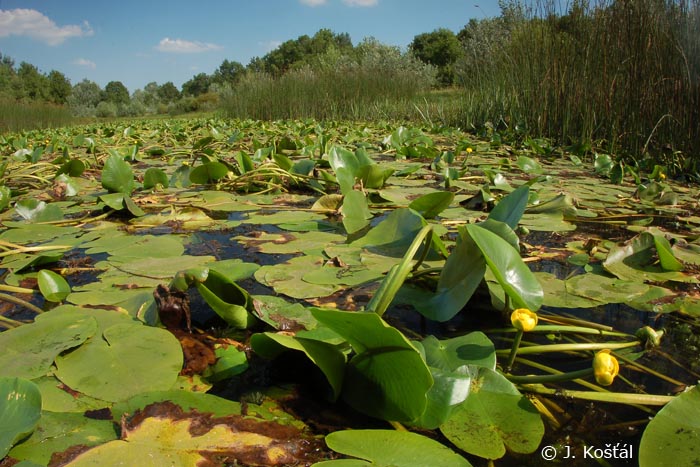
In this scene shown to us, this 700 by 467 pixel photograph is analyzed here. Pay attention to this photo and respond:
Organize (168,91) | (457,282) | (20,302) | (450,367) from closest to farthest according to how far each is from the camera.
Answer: (450,367) → (457,282) → (20,302) → (168,91)

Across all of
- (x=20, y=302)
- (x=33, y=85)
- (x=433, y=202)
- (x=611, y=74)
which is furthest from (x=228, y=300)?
(x=33, y=85)

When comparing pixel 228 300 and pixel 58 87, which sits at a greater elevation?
pixel 58 87

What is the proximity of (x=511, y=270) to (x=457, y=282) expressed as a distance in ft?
0.33

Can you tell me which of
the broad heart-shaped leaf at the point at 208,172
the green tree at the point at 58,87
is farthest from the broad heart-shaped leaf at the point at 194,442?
the green tree at the point at 58,87

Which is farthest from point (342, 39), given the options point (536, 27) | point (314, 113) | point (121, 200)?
point (121, 200)

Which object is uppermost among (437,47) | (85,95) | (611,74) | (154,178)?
(437,47)

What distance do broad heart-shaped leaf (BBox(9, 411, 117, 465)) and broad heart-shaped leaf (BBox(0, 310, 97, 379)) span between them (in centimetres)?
11

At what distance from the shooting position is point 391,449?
0.46 metres

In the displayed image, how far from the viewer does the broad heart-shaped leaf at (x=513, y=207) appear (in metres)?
0.86

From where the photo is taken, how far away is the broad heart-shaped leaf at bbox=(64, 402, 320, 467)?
1.44ft

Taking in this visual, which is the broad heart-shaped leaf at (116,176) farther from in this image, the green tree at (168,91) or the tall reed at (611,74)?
the green tree at (168,91)

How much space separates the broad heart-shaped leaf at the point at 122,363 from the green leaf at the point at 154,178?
1.32 meters

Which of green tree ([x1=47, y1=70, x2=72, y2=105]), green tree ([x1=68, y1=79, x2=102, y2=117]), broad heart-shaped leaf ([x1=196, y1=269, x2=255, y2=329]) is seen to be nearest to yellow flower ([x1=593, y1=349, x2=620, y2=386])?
broad heart-shaped leaf ([x1=196, y1=269, x2=255, y2=329])

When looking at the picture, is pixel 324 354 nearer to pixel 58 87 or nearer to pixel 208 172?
pixel 208 172
